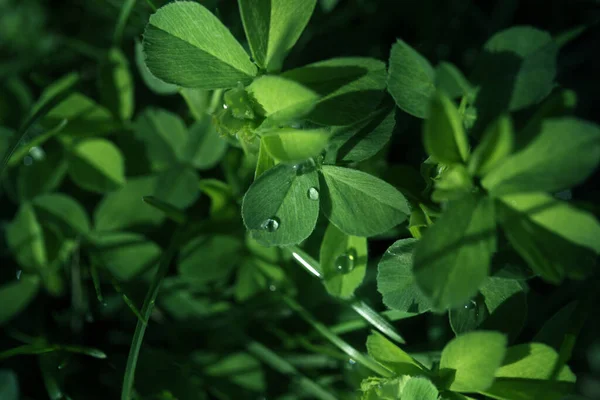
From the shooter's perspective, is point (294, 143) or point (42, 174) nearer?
point (294, 143)

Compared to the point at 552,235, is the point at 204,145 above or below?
below

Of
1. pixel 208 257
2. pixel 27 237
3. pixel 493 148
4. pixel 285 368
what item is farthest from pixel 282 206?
pixel 27 237

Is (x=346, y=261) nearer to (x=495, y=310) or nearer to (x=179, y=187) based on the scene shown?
(x=495, y=310)

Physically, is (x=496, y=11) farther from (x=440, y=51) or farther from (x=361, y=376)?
(x=361, y=376)

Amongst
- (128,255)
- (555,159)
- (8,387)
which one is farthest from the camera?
(128,255)

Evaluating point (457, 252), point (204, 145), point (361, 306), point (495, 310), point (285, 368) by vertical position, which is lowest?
point (285, 368)

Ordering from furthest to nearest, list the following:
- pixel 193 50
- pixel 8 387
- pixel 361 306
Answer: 1. pixel 8 387
2. pixel 361 306
3. pixel 193 50

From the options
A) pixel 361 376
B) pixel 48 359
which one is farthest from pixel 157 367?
pixel 361 376
